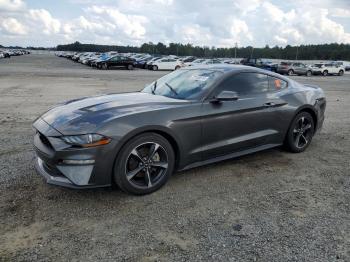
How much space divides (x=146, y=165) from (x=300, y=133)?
303 centimetres

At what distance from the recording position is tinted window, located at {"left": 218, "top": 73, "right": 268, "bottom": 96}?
5.06 metres

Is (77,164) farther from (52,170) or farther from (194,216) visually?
(194,216)

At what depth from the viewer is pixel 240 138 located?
5.08m

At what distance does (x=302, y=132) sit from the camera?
605cm

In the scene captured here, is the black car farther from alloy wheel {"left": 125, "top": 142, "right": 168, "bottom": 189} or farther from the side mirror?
alloy wheel {"left": 125, "top": 142, "right": 168, "bottom": 189}

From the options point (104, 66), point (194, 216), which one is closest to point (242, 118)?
point (194, 216)

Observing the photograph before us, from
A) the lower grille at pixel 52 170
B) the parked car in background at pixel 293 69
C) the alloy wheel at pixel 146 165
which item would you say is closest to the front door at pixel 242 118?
the alloy wheel at pixel 146 165

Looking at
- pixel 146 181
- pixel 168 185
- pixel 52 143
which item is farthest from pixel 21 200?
pixel 168 185

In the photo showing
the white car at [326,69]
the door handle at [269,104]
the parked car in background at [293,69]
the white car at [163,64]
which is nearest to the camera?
the door handle at [269,104]

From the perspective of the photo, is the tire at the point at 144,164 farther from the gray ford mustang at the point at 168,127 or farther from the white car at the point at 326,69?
the white car at the point at 326,69

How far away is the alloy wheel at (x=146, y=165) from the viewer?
13.6 feet

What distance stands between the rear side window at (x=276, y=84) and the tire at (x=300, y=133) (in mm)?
545

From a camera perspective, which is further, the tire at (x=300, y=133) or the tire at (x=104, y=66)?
the tire at (x=104, y=66)

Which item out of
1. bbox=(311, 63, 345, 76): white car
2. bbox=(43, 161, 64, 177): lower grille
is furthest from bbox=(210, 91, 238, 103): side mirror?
bbox=(311, 63, 345, 76): white car
